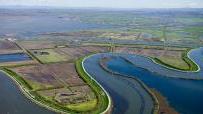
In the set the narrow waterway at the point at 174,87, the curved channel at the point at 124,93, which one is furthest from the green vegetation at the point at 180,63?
the curved channel at the point at 124,93

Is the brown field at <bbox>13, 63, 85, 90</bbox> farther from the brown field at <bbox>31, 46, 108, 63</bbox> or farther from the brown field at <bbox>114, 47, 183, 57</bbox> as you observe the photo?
A: the brown field at <bbox>114, 47, 183, 57</bbox>

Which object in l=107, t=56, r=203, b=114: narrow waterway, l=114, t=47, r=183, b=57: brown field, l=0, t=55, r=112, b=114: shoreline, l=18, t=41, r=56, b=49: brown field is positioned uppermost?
l=0, t=55, r=112, b=114: shoreline

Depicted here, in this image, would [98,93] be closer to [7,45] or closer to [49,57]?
[49,57]

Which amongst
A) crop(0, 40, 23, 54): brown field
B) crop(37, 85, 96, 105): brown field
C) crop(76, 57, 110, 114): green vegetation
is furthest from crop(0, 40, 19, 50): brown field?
crop(37, 85, 96, 105): brown field

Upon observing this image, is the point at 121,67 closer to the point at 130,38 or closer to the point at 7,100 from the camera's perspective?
the point at 7,100

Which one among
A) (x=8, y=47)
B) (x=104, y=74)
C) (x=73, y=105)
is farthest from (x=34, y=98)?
(x=8, y=47)

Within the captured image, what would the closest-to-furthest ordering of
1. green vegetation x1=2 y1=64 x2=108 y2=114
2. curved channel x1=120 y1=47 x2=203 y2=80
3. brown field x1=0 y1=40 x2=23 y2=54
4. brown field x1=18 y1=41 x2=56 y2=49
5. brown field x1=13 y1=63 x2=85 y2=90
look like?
green vegetation x1=2 y1=64 x2=108 y2=114 < brown field x1=13 y1=63 x2=85 y2=90 < curved channel x1=120 y1=47 x2=203 y2=80 < brown field x1=0 y1=40 x2=23 y2=54 < brown field x1=18 y1=41 x2=56 y2=49

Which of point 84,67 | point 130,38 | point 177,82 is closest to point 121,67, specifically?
point 84,67
